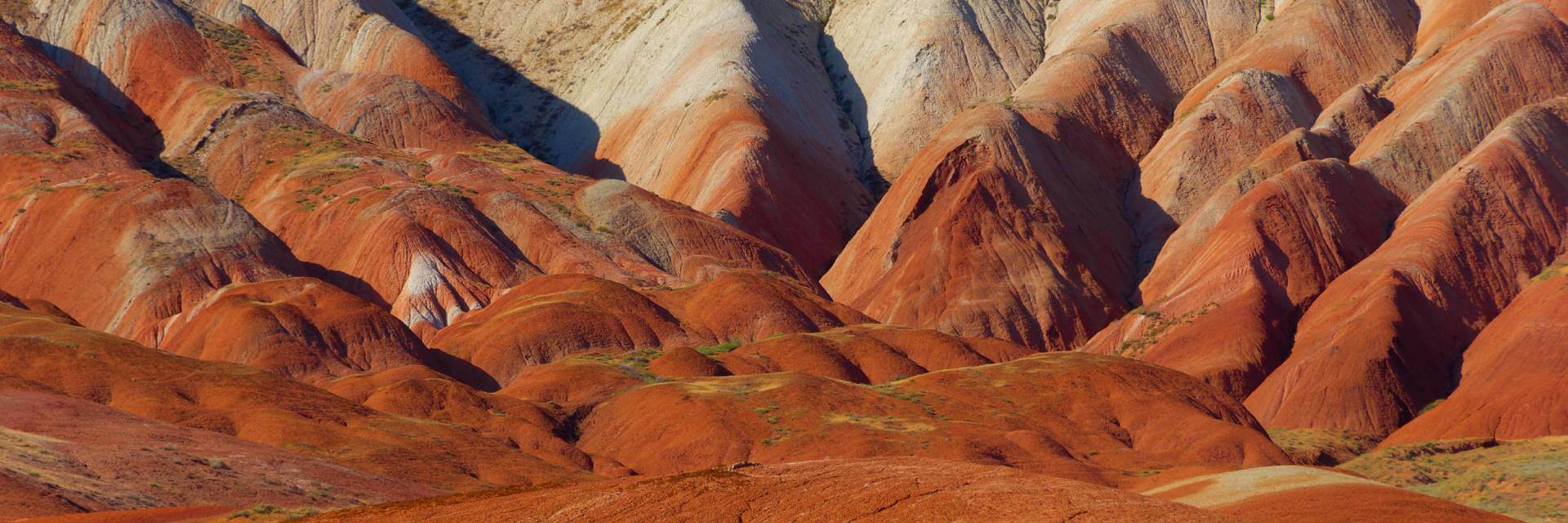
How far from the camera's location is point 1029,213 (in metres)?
82.2

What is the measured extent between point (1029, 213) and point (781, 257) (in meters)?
12.2

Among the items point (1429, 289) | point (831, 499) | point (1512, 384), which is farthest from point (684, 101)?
point (831, 499)

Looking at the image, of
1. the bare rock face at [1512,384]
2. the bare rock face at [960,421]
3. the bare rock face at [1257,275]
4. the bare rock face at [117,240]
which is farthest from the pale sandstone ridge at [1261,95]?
the bare rock face at [117,240]

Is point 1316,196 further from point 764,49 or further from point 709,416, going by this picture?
point 709,416

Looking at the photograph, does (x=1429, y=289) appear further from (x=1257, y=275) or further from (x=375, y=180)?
(x=375, y=180)

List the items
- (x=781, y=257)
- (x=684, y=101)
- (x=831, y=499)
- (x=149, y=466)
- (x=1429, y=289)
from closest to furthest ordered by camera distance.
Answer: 1. (x=831, y=499)
2. (x=149, y=466)
3. (x=1429, y=289)
4. (x=781, y=257)
5. (x=684, y=101)

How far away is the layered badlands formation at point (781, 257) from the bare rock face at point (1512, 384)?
21 cm

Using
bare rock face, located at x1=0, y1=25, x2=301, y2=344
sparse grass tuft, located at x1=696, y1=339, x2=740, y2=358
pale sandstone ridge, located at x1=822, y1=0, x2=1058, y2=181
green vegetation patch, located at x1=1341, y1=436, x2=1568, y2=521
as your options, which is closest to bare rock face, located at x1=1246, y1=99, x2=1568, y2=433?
green vegetation patch, located at x1=1341, y1=436, x2=1568, y2=521

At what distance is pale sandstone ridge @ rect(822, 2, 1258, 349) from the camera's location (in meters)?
77.6

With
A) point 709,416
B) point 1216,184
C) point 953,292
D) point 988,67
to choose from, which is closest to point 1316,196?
point 1216,184

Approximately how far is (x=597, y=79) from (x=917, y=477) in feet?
267

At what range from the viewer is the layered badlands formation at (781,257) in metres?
38.6

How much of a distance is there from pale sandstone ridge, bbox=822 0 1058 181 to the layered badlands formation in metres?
0.28

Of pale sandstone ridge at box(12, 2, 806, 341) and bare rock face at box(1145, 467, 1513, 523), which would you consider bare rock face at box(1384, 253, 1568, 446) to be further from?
bare rock face at box(1145, 467, 1513, 523)
